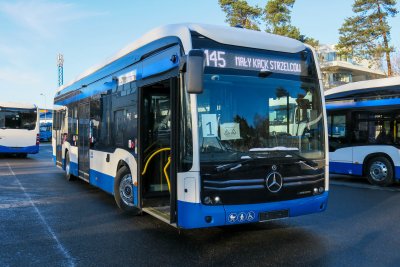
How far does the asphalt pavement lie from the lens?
526 cm

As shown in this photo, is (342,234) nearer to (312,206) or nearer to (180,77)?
(312,206)

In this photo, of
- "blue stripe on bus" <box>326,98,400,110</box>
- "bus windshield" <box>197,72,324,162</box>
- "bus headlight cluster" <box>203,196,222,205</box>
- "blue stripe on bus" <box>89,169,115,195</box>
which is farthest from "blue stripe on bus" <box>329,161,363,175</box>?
"bus headlight cluster" <box>203,196,222,205</box>

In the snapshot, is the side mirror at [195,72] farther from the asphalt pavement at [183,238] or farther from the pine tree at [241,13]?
the pine tree at [241,13]

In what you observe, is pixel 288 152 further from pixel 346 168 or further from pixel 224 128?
pixel 346 168

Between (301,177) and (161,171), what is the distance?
2.54 metres

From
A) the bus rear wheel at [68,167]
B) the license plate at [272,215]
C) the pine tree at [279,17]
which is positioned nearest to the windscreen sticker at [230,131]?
the license plate at [272,215]

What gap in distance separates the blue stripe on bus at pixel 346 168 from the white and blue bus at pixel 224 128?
710 centimetres

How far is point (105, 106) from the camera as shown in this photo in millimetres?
8773

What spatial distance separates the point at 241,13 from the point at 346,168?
81.2ft

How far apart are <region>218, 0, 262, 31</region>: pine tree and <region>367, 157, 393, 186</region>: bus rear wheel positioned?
24.1 meters

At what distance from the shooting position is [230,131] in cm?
548

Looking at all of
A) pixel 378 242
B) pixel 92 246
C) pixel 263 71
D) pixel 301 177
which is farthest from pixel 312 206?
pixel 92 246

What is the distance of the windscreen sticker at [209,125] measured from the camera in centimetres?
537

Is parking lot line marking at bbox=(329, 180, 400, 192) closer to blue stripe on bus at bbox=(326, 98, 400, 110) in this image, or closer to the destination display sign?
blue stripe on bus at bbox=(326, 98, 400, 110)
